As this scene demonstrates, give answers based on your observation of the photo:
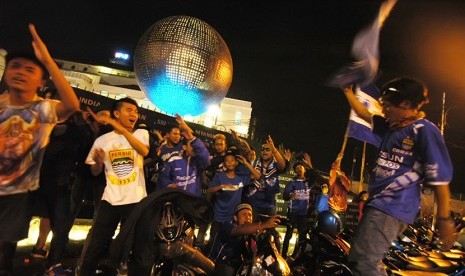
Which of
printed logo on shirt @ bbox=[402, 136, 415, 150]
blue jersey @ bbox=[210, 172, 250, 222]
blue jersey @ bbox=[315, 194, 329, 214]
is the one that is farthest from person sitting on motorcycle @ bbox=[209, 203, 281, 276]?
blue jersey @ bbox=[315, 194, 329, 214]

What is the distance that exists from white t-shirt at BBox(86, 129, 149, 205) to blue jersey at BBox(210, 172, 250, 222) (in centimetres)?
197

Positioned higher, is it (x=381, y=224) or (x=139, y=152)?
(x=139, y=152)

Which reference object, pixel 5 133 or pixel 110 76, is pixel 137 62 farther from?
pixel 110 76

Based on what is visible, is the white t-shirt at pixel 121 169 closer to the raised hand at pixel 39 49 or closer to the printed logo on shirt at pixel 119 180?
the printed logo on shirt at pixel 119 180

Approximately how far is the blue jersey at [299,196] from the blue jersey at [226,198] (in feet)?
7.36

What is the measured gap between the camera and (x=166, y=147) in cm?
619

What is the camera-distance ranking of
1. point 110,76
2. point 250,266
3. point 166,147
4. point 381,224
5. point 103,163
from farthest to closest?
point 110,76, point 166,147, point 103,163, point 250,266, point 381,224

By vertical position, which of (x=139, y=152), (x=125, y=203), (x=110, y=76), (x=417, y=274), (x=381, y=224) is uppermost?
(x=110, y=76)

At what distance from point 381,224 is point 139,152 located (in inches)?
103

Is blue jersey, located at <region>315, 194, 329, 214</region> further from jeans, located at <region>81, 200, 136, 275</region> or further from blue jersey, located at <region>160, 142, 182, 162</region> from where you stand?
jeans, located at <region>81, 200, 136, 275</region>

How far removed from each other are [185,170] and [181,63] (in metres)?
1.88

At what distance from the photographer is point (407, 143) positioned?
9.34 feet

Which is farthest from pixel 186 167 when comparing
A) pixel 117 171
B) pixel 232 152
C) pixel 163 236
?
pixel 163 236

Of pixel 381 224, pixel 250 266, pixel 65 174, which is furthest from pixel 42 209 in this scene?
pixel 381 224
